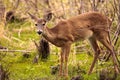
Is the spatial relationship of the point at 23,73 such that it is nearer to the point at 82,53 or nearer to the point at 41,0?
the point at 82,53

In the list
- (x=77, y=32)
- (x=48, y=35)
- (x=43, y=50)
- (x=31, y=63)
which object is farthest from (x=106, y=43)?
(x=31, y=63)

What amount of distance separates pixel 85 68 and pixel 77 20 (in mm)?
1197

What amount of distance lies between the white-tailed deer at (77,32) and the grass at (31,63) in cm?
32

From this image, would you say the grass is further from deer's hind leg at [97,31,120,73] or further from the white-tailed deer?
deer's hind leg at [97,31,120,73]

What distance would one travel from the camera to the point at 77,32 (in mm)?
10750

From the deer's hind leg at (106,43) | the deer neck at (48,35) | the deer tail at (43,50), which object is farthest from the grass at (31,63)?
the deer neck at (48,35)

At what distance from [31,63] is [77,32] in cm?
189

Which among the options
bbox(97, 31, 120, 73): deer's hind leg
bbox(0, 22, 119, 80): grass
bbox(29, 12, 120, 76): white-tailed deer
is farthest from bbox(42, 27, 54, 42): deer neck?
bbox(97, 31, 120, 73): deer's hind leg

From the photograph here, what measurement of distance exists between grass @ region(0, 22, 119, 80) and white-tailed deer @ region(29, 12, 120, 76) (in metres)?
0.32

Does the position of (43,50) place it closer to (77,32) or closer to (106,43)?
(77,32)

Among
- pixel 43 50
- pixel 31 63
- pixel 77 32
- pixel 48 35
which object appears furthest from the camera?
pixel 43 50

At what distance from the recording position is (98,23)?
35.8 ft

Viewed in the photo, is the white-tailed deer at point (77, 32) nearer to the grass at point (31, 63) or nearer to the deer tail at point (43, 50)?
the grass at point (31, 63)

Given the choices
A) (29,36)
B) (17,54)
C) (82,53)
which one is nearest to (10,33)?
(29,36)
